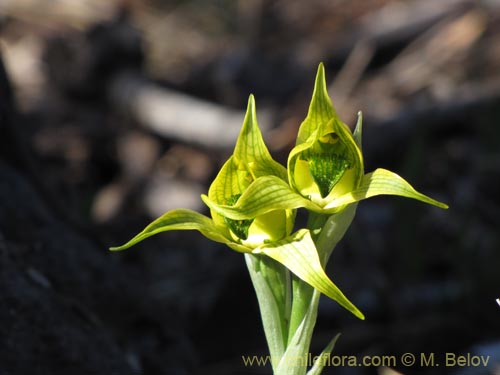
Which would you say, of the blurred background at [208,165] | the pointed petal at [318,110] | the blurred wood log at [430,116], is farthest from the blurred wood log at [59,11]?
the pointed petal at [318,110]

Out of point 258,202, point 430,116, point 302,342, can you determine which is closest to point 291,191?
point 258,202

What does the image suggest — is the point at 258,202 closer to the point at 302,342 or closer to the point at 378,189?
the point at 378,189

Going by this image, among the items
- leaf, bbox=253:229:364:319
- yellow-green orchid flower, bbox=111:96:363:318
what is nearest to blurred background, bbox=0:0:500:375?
yellow-green orchid flower, bbox=111:96:363:318

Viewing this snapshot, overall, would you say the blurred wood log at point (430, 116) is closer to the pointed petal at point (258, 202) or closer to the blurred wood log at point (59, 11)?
the blurred wood log at point (59, 11)

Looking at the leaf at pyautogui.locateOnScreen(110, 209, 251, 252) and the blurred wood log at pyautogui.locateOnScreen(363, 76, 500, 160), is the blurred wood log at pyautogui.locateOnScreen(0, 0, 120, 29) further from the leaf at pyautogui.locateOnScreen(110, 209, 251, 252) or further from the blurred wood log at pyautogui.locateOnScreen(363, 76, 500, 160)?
the leaf at pyautogui.locateOnScreen(110, 209, 251, 252)

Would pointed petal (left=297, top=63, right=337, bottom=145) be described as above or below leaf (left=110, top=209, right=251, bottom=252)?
above

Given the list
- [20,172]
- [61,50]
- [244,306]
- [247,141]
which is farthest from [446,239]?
[61,50]
